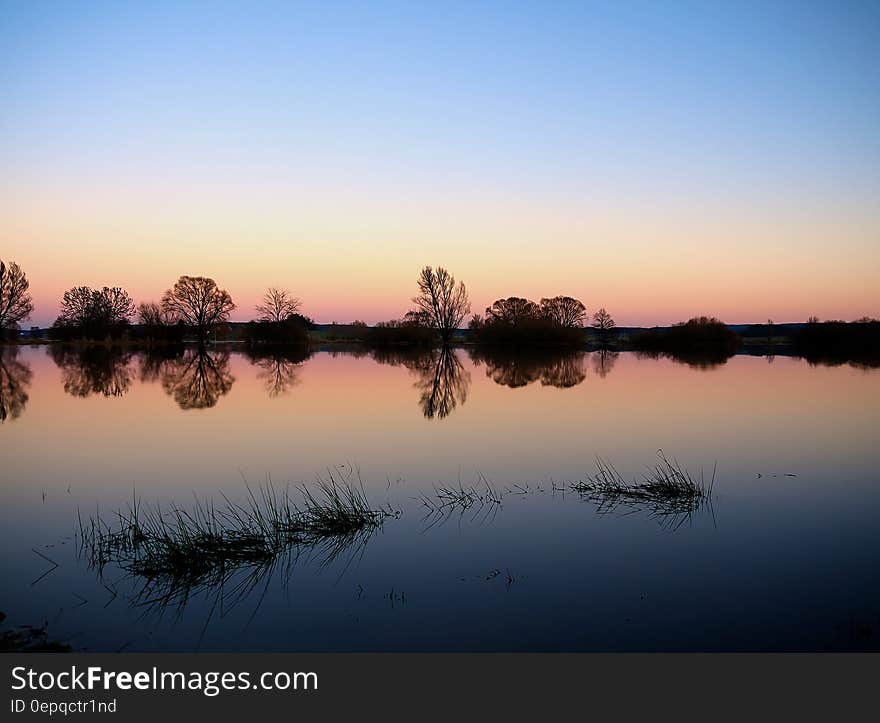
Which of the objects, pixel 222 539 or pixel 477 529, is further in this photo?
pixel 477 529

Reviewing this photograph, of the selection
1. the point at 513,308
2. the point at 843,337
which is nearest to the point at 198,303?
the point at 513,308

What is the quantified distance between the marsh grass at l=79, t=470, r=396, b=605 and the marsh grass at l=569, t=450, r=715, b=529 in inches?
135

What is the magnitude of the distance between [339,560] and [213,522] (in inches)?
81.6

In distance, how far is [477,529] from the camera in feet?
25.0

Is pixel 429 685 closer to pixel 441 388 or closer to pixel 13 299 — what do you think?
pixel 441 388

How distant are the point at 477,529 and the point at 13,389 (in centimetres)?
2379

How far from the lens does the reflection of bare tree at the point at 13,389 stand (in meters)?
17.6

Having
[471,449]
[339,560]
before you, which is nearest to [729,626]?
[339,560]

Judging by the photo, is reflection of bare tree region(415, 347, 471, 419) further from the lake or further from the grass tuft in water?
the grass tuft in water

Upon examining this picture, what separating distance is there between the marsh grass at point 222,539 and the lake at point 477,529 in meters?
0.12

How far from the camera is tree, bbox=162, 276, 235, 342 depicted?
78000 millimetres

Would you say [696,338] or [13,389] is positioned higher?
[696,338]

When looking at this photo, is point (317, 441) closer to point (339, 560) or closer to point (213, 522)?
point (213, 522)

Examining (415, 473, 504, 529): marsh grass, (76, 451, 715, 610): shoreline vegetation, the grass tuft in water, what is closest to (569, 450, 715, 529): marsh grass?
(76, 451, 715, 610): shoreline vegetation
